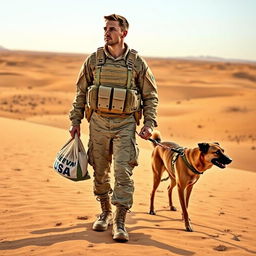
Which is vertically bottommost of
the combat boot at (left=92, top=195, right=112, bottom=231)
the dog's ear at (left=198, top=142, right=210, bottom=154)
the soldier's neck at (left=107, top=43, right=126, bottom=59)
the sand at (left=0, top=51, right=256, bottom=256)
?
the sand at (left=0, top=51, right=256, bottom=256)

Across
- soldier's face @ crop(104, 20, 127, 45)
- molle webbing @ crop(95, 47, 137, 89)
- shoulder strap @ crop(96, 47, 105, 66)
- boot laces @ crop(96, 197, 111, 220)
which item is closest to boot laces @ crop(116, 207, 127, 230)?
boot laces @ crop(96, 197, 111, 220)

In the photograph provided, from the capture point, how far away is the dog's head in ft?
17.4

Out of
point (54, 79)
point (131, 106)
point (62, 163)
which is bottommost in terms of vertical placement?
point (54, 79)

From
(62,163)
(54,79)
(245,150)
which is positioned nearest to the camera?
(62,163)

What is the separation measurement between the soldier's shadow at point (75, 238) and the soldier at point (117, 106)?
123 mm

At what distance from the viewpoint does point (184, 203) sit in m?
5.62

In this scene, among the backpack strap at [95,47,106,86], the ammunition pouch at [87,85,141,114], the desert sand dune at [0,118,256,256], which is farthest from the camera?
the backpack strap at [95,47,106,86]

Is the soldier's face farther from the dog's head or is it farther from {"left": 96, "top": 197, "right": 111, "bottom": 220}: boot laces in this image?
{"left": 96, "top": 197, "right": 111, "bottom": 220}: boot laces

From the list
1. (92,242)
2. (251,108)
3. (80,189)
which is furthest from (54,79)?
(92,242)

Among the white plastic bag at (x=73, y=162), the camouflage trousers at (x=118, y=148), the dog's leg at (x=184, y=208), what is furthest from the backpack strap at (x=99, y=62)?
the dog's leg at (x=184, y=208)

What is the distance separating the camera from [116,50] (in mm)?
4941

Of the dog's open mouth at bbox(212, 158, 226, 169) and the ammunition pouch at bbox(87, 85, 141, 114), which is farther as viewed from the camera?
the dog's open mouth at bbox(212, 158, 226, 169)

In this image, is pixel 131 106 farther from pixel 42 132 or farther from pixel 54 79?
pixel 54 79

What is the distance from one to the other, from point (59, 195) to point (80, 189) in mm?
786
